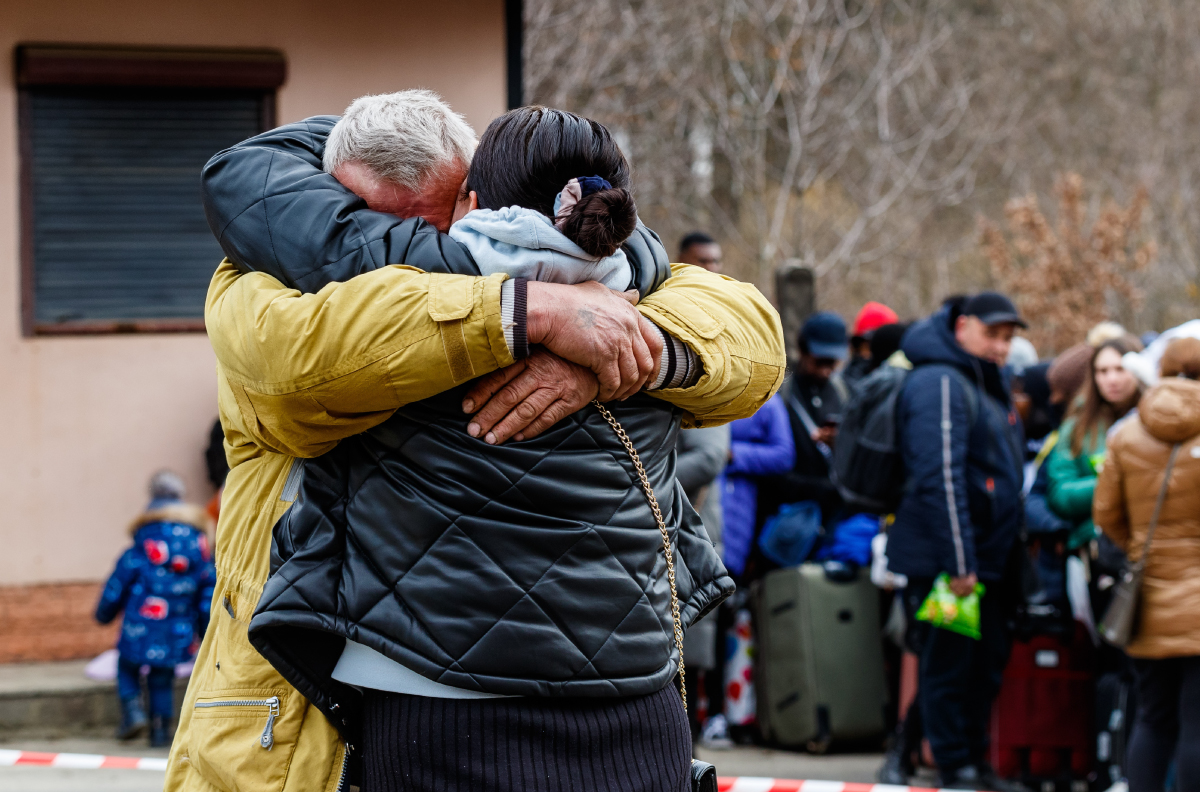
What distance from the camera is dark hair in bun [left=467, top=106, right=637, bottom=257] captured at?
74.7 inches

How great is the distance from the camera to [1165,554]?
470 centimetres

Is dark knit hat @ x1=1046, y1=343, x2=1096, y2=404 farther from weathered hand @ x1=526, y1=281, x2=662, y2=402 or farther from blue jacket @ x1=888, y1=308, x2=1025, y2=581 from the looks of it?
weathered hand @ x1=526, y1=281, x2=662, y2=402

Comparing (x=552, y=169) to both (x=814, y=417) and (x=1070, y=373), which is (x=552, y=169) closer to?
(x=814, y=417)

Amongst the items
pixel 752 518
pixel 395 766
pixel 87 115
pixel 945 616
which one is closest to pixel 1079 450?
pixel 945 616

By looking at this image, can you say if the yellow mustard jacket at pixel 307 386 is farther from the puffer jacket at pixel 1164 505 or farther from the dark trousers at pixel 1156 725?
the dark trousers at pixel 1156 725

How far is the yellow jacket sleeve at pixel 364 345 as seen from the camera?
1825 millimetres

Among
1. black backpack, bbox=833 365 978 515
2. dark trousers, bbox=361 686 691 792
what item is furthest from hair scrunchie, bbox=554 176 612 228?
black backpack, bbox=833 365 978 515

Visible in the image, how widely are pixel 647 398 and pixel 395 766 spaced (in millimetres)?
667

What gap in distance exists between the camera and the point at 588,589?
192 centimetres

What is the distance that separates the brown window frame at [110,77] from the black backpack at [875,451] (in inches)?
129

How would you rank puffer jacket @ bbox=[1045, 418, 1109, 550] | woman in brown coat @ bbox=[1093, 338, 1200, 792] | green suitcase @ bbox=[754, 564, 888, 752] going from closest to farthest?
woman in brown coat @ bbox=[1093, 338, 1200, 792]
puffer jacket @ bbox=[1045, 418, 1109, 550]
green suitcase @ bbox=[754, 564, 888, 752]

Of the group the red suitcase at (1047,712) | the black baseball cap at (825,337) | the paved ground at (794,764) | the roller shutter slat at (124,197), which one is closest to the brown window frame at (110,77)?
the roller shutter slat at (124,197)

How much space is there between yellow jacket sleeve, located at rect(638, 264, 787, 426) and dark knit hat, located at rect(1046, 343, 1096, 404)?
4.57m

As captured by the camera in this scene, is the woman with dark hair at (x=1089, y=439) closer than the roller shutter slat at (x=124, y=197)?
Yes
